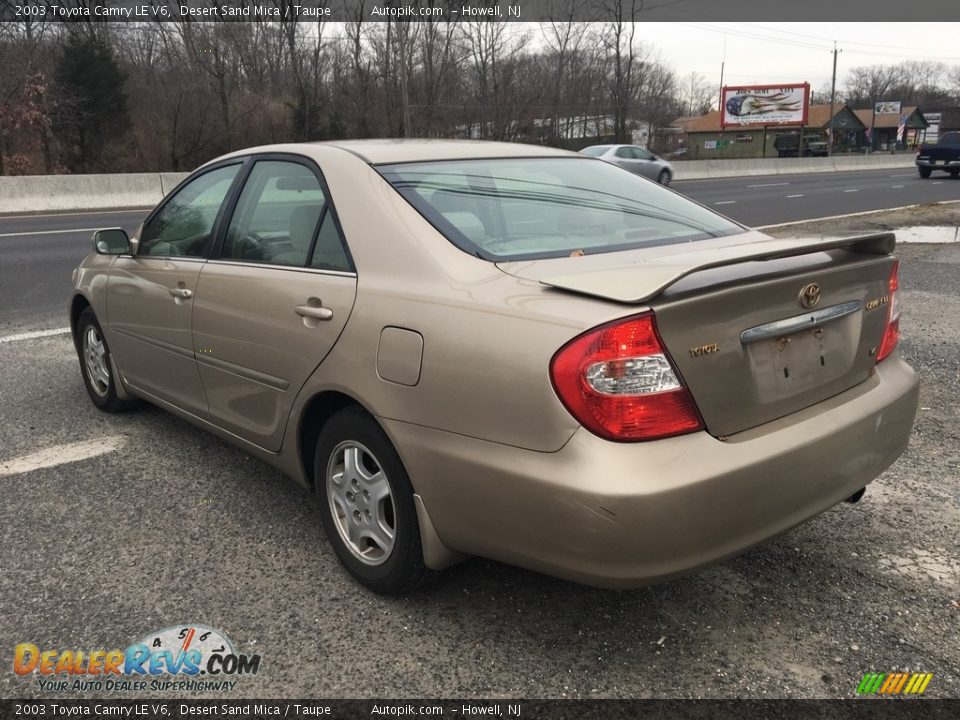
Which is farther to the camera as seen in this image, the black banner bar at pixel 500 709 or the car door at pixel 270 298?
the car door at pixel 270 298

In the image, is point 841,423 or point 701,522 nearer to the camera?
point 701,522

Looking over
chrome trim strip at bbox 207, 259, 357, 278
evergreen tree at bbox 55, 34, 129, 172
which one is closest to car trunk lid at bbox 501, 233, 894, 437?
chrome trim strip at bbox 207, 259, 357, 278

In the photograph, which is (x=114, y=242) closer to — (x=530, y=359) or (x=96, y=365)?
(x=96, y=365)

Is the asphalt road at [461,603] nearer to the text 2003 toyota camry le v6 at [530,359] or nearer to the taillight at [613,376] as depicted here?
the text 2003 toyota camry le v6 at [530,359]

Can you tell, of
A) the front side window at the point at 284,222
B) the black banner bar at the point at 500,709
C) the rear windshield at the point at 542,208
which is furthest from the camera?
the front side window at the point at 284,222

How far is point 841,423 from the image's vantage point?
8.34 feet

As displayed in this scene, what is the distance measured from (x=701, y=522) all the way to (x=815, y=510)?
0.54 meters

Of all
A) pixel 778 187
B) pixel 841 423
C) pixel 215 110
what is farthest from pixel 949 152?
pixel 841 423

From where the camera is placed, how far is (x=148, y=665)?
256cm

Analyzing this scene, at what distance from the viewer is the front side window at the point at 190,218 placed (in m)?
3.78

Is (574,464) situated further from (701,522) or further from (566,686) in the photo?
(566,686)

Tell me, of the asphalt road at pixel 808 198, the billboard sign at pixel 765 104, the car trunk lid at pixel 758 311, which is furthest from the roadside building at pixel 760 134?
the car trunk lid at pixel 758 311

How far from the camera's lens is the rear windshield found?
284 centimetres

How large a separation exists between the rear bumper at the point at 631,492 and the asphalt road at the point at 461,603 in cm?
42
